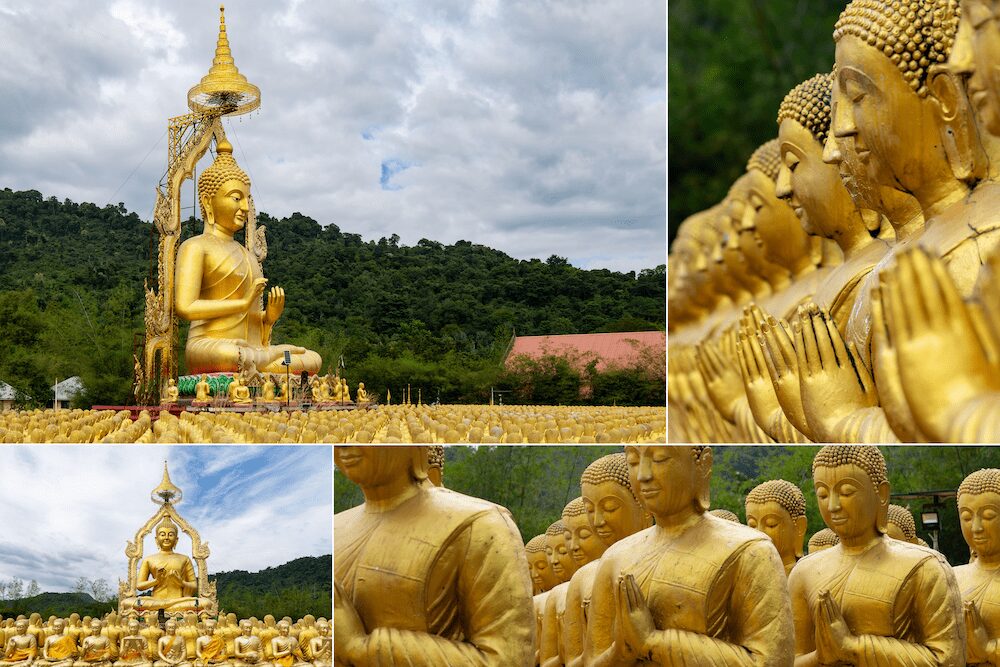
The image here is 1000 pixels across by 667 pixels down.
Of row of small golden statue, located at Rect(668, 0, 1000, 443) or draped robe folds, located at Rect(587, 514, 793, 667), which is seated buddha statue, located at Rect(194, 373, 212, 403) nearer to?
row of small golden statue, located at Rect(668, 0, 1000, 443)

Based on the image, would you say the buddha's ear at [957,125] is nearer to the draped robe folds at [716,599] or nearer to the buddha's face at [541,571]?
the draped robe folds at [716,599]

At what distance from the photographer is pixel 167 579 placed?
3.75m

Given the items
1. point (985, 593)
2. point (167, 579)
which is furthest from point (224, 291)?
point (985, 593)

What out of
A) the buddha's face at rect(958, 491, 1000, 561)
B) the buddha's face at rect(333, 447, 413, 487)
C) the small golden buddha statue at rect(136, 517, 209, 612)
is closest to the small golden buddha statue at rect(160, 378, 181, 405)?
the small golden buddha statue at rect(136, 517, 209, 612)

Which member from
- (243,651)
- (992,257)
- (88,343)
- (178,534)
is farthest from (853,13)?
(88,343)

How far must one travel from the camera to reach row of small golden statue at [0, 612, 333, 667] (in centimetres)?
360

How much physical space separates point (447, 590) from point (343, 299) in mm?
15159

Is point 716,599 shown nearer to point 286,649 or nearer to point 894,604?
point 894,604

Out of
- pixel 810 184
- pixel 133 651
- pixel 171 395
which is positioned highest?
pixel 810 184

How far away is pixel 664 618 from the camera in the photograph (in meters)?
2.90

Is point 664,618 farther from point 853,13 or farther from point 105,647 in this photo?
point 105,647

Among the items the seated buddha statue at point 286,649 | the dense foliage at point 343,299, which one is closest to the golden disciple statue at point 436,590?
the seated buddha statue at point 286,649

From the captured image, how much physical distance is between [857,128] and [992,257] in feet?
1.88

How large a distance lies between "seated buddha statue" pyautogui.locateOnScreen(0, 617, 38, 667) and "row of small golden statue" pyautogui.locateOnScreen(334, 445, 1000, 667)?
1.72 meters
